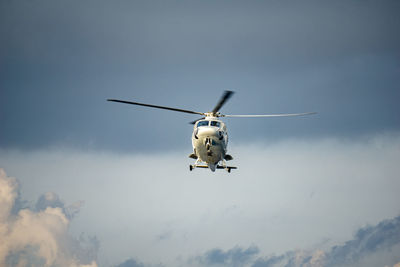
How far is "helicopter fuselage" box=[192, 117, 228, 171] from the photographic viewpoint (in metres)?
65.8

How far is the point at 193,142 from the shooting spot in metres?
68.9

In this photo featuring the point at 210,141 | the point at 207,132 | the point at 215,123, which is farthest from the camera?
the point at 215,123

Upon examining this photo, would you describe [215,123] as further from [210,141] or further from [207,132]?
[210,141]

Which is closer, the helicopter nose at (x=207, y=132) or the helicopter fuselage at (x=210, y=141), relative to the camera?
the helicopter nose at (x=207, y=132)

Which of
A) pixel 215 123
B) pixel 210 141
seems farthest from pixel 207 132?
pixel 215 123

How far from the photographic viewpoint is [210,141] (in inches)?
2586

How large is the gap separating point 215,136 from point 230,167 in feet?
24.1

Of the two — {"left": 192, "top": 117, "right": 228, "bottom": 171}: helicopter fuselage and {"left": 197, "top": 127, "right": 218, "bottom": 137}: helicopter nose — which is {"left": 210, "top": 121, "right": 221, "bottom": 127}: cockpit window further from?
{"left": 197, "top": 127, "right": 218, "bottom": 137}: helicopter nose

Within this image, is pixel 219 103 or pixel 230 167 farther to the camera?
pixel 230 167

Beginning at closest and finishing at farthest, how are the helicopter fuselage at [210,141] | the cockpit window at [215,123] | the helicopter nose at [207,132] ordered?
the helicopter nose at [207,132], the helicopter fuselage at [210,141], the cockpit window at [215,123]

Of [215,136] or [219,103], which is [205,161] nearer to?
[215,136]

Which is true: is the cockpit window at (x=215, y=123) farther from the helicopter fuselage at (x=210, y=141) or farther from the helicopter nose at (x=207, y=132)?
the helicopter nose at (x=207, y=132)

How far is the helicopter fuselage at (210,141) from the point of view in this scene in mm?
65812

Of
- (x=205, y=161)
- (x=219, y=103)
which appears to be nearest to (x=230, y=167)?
(x=205, y=161)
